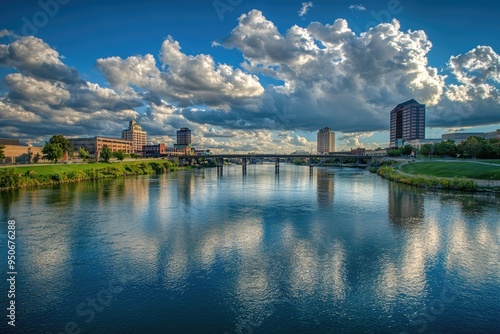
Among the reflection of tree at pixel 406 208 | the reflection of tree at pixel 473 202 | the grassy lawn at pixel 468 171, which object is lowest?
the reflection of tree at pixel 406 208

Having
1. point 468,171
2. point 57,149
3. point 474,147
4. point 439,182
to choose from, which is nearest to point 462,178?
point 439,182

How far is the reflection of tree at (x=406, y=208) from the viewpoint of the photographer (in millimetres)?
32219

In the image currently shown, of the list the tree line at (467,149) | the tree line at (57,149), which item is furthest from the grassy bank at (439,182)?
the tree line at (57,149)

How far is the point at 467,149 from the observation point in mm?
99438

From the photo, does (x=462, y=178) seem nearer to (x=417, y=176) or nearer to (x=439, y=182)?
(x=439, y=182)

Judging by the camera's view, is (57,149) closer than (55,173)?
No

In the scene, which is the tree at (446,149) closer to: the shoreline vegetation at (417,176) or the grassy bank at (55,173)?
the shoreline vegetation at (417,176)

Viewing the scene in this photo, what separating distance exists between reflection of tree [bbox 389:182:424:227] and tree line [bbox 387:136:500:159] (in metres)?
56.5

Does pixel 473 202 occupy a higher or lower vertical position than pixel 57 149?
lower

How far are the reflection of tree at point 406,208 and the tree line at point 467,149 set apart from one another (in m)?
56.5

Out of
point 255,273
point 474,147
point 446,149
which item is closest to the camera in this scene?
point 255,273

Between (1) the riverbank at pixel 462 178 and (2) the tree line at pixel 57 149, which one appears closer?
(1) the riverbank at pixel 462 178

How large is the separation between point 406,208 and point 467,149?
78677mm

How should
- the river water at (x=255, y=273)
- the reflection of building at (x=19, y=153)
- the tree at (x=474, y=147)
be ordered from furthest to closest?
the reflection of building at (x=19, y=153)
the tree at (x=474, y=147)
the river water at (x=255, y=273)
